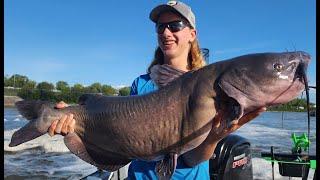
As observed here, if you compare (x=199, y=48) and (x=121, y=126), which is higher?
(x=199, y=48)

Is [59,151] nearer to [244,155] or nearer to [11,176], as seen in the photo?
[11,176]

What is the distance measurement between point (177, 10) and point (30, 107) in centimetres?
145

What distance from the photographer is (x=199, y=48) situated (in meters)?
3.97

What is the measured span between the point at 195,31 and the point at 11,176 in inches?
400

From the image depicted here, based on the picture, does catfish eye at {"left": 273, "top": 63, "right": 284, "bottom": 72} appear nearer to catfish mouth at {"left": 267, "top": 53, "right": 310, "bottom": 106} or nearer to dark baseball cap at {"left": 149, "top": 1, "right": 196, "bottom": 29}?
catfish mouth at {"left": 267, "top": 53, "right": 310, "bottom": 106}

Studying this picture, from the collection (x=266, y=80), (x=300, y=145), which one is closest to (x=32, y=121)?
(x=266, y=80)

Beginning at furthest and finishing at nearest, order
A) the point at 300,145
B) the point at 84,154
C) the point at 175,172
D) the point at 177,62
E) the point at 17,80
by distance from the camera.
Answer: the point at 17,80
the point at 300,145
the point at 177,62
the point at 84,154
the point at 175,172

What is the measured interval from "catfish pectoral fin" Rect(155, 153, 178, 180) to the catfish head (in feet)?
2.07

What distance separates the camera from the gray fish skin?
2893 millimetres

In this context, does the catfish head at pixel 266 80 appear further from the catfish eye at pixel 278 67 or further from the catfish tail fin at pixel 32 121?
the catfish tail fin at pixel 32 121

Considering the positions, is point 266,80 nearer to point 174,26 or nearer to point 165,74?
point 165,74

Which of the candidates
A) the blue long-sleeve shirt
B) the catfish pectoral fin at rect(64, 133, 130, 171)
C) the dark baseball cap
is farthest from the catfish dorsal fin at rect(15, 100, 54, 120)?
the dark baseball cap

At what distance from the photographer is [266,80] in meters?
2.89
